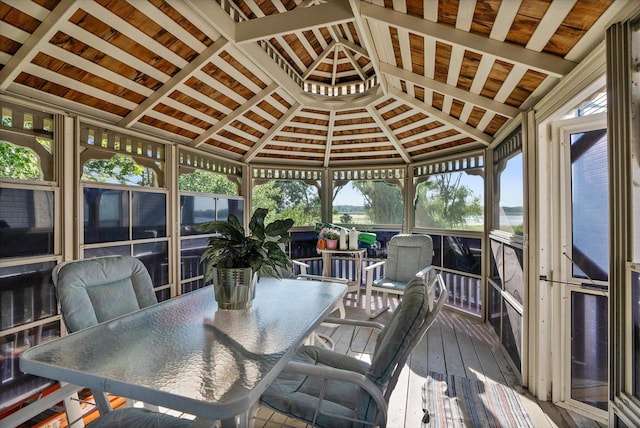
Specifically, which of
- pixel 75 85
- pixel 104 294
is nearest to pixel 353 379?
pixel 104 294

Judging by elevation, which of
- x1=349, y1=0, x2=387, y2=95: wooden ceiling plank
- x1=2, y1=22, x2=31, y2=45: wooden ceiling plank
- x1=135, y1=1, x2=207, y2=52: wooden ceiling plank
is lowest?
x1=2, y1=22, x2=31, y2=45: wooden ceiling plank

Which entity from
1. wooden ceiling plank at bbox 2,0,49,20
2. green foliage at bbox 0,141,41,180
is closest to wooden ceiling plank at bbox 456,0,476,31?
wooden ceiling plank at bbox 2,0,49,20

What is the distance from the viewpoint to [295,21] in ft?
7.21

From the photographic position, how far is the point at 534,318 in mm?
2299

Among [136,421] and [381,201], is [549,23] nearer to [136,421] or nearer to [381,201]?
[136,421]

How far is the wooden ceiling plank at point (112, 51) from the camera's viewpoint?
204 centimetres

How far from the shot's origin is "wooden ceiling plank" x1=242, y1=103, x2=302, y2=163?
3.91 meters

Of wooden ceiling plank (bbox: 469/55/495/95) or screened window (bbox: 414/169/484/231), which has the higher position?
wooden ceiling plank (bbox: 469/55/495/95)

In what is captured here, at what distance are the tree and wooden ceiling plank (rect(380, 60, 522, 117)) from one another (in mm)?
1657

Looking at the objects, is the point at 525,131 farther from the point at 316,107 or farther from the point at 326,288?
the point at 316,107

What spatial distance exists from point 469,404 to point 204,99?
357cm

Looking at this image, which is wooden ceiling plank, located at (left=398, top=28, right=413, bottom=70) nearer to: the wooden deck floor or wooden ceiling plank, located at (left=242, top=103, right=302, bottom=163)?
wooden ceiling plank, located at (left=242, top=103, right=302, bottom=163)

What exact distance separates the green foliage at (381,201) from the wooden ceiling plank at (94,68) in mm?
3432

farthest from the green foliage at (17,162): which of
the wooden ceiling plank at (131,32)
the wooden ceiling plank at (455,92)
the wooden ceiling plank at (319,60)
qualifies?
the wooden ceiling plank at (455,92)
